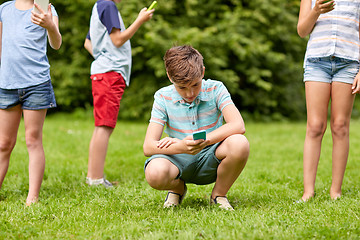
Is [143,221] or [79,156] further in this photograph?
[79,156]

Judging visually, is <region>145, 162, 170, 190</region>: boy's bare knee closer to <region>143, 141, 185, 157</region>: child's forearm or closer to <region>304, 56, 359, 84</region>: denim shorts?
<region>143, 141, 185, 157</region>: child's forearm

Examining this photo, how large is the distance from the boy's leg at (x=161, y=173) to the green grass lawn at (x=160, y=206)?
18 cm

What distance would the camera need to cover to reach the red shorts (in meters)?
4.05

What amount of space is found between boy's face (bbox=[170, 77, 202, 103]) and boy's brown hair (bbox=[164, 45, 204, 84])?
4 centimetres

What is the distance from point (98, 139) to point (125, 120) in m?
5.44

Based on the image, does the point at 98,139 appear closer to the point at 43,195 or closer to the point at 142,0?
the point at 43,195

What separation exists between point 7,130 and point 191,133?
4.83 feet

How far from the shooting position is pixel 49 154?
17.8ft

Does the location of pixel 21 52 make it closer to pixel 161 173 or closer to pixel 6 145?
pixel 6 145

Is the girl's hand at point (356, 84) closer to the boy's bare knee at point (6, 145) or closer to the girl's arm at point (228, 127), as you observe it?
the girl's arm at point (228, 127)

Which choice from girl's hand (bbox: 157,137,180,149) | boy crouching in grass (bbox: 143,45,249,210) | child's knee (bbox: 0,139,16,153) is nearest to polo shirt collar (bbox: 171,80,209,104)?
boy crouching in grass (bbox: 143,45,249,210)

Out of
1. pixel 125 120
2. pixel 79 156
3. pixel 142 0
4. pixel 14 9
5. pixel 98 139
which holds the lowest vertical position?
pixel 125 120

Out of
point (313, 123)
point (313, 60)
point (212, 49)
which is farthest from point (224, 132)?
point (212, 49)

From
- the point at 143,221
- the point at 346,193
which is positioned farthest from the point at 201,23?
the point at 143,221
